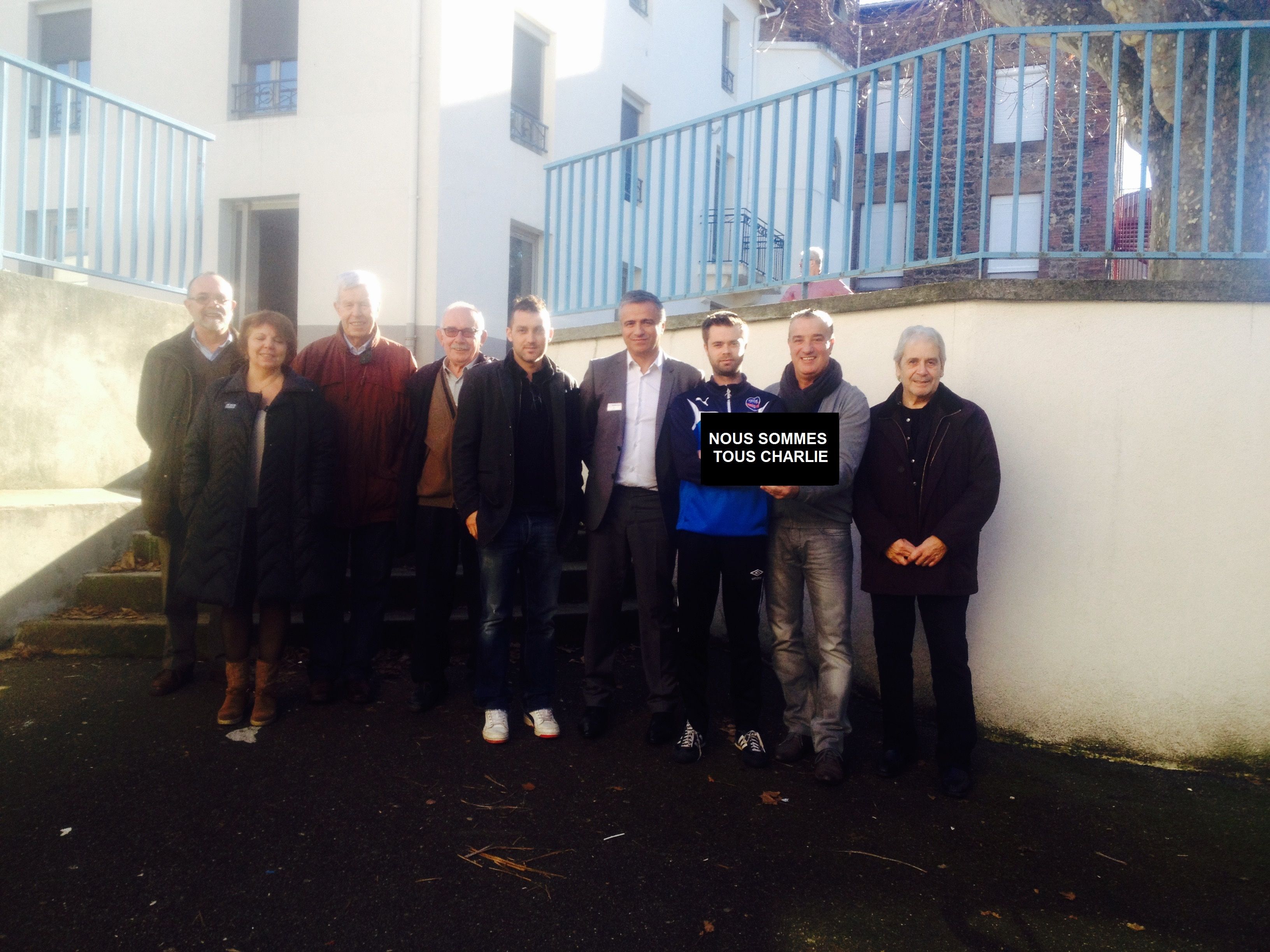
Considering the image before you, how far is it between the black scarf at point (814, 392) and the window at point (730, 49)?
17.5 m

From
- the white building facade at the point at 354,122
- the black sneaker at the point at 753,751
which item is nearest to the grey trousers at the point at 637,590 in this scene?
the black sneaker at the point at 753,751

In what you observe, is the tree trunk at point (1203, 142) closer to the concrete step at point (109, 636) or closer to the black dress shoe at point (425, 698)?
the black dress shoe at point (425, 698)

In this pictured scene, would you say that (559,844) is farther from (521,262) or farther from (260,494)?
(521,262)

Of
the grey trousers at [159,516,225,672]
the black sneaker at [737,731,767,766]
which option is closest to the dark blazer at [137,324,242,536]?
the grey trousers at [159,516,225,672]

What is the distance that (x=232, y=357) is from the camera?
4.83 m

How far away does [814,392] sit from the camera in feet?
13.8

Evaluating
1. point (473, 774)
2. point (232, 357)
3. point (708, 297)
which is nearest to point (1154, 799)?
point (473, 774)

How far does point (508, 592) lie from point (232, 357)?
1.85m

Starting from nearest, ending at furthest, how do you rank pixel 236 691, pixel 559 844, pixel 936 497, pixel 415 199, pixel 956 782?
→ pixel 559 844 < pixel 956 782 < pixel 936 497 < pixel 236 691 < pixel 415 199

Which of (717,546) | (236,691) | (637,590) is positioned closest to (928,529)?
(717,546)

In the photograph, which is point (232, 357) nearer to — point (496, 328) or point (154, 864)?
point (154, 864)

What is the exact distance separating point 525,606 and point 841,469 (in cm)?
163

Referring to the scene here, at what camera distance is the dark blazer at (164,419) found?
4.64 metres

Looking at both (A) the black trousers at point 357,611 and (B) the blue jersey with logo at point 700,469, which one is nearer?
(B) the blue jersey with logo at point 700,469
